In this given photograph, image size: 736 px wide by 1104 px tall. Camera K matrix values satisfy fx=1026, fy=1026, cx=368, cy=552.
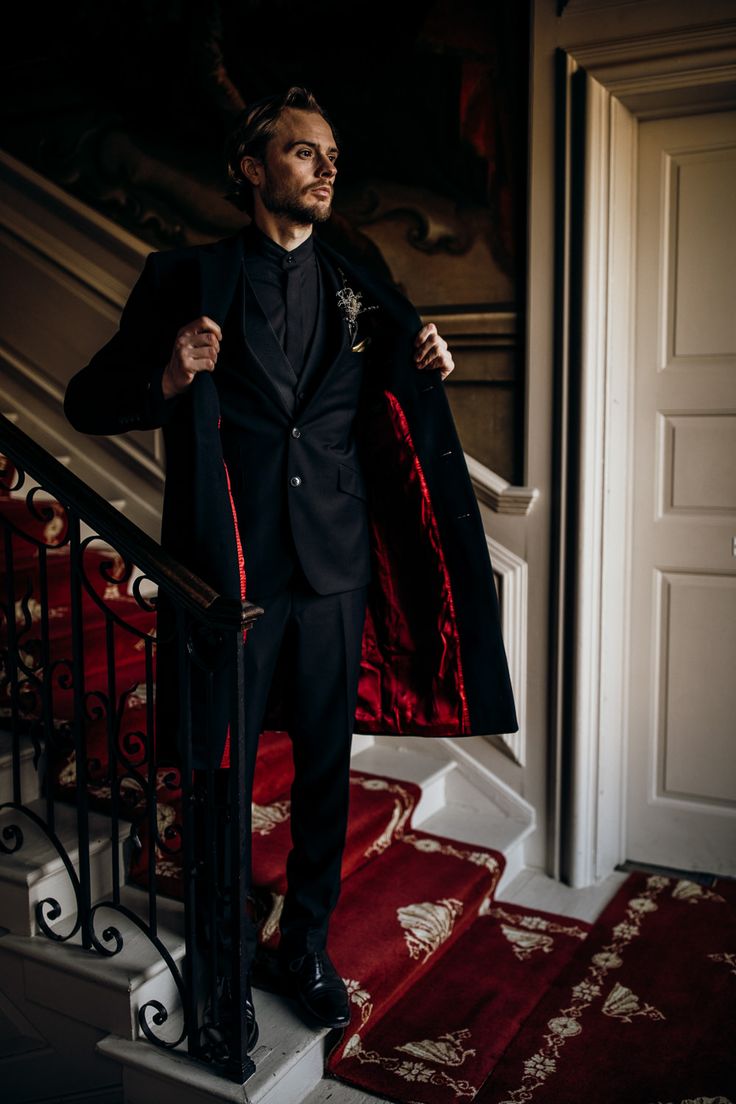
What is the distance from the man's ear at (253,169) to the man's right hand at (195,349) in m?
0.36

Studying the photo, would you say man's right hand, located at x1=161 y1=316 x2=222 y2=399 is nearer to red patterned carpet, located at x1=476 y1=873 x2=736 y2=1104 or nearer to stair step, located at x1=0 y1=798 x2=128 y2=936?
stair step, located at x1=0 y1=798 x2=128 y2=936

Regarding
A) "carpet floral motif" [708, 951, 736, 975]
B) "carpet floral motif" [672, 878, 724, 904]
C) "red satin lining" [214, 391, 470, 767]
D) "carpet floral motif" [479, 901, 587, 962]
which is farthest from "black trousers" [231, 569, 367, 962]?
"carpet floral motif" [672, 878, 724, 904]

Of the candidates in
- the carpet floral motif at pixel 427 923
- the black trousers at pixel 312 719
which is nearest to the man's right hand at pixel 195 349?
the black trousers at pixel 312 719

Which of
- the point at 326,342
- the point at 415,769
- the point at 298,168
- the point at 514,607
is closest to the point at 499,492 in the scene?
the point at 514,607

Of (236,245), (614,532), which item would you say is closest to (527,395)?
(614,532)

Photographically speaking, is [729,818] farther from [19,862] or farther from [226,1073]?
[19,862]

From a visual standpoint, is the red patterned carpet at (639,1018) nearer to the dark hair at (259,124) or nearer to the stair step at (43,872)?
the stair step at (43,872)

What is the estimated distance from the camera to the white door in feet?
9.91

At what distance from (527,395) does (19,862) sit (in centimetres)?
188

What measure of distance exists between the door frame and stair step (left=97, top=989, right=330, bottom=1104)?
4.16ft

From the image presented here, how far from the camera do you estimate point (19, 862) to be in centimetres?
226

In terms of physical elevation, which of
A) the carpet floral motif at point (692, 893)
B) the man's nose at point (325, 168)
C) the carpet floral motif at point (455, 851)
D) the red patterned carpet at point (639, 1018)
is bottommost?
the red patterned carpet at point (639, 1018)

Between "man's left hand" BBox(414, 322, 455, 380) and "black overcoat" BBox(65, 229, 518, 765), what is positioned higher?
"man's left hand" BBox(414, 322, 455, 380)

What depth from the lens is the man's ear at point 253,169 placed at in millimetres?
1991
